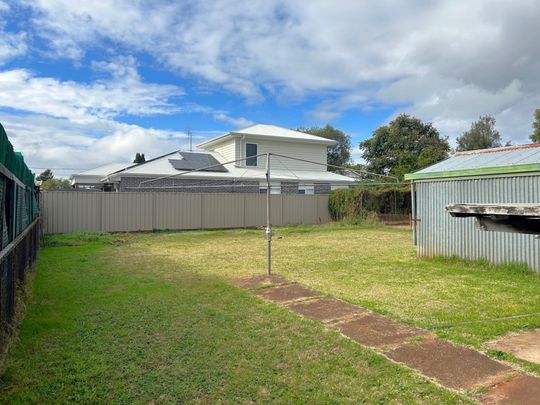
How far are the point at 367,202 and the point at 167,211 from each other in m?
9.73

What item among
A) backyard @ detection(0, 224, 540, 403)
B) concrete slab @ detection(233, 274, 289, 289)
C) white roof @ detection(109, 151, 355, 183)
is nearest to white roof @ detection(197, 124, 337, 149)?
white roof @ detection(109, 151, 355, 183)

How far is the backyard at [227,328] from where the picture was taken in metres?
3.24

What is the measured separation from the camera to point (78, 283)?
712 cm

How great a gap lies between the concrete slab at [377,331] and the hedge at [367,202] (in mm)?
15769

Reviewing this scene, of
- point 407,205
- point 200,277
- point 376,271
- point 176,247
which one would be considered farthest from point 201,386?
point 407,205

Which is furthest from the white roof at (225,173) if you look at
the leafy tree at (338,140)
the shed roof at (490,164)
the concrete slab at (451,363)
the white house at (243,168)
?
the leafy tree at (338,140)

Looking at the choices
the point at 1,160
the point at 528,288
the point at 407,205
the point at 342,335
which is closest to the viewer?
the point at 1,160

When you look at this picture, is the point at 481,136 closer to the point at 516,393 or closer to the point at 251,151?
the point at 251,151

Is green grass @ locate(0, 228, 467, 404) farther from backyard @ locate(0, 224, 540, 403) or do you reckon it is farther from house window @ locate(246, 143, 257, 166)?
house window @ locate(246, 143, 257, 166)

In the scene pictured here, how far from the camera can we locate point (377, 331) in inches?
179

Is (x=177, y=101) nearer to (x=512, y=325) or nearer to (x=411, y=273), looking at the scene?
(x=411, y=273)

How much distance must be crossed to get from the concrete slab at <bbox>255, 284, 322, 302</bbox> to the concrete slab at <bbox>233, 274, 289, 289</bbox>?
30cm

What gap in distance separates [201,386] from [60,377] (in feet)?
3.87

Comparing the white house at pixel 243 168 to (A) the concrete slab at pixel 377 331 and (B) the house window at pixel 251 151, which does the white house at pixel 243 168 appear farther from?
(A) the concrete slab at pixel 377 331
